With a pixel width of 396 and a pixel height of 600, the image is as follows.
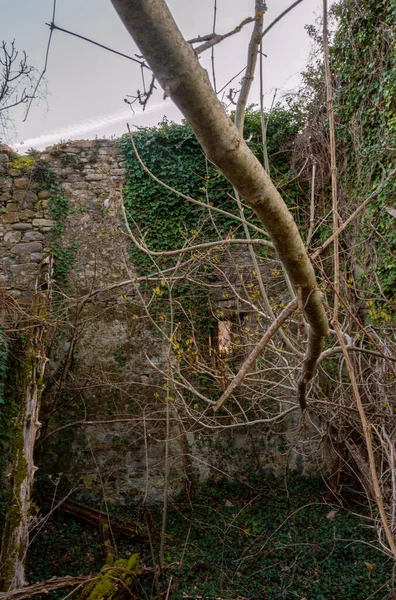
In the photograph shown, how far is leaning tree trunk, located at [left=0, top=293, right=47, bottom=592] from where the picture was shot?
2.90m

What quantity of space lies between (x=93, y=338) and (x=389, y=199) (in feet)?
12.4

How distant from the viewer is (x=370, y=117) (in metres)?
4.24

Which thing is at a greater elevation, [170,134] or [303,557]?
[170,134]

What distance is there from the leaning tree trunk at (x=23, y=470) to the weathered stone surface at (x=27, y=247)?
1.45 m

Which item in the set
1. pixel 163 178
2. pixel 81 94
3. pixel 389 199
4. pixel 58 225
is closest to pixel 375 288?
pixel 389 199

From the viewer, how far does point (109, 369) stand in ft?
17.4

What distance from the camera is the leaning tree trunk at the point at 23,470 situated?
2900 millimetres

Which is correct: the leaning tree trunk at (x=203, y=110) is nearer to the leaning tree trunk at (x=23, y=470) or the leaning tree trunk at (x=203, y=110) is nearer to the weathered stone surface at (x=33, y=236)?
the leaning tree trunk at (x=23, y=470)

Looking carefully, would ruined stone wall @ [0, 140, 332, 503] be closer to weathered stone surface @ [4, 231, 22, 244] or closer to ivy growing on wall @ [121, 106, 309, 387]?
weathered stone surface @ [4, 231, 22, 244]

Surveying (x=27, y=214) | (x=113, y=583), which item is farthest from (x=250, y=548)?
(x=27, y=214)

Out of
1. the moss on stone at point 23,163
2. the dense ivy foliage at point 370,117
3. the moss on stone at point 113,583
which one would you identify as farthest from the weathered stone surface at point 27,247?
the dense ivy foliage at point 370,117

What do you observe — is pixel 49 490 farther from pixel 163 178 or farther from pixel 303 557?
pixel 163 178

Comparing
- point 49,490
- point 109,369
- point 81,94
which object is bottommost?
point 49,490

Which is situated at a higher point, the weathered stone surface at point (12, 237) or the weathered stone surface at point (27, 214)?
the weathered stone surface at point (27, 214)
